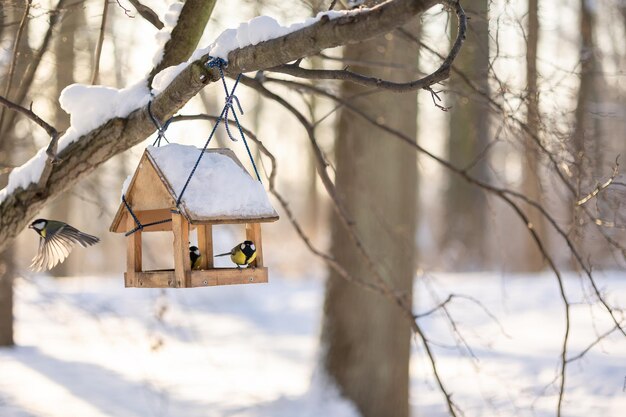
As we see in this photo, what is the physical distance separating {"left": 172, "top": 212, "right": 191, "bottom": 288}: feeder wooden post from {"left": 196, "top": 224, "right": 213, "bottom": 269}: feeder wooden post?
246mm

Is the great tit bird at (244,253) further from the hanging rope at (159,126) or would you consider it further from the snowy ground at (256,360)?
the snowy ground at (256,360)

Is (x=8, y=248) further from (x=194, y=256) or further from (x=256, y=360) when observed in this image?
(x=194, y=256)

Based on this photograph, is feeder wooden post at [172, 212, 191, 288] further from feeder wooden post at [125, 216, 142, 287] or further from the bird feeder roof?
feeder wooden post at [125, 216, 142, 287]

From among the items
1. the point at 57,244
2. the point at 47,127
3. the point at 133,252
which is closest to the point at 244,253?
the point at 133,252

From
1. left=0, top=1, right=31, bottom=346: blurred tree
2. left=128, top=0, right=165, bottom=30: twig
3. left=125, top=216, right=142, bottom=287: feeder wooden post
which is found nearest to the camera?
left=125, top=216, right=142, bottom=287: feeder wooden post

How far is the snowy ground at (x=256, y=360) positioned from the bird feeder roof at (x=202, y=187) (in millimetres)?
2504

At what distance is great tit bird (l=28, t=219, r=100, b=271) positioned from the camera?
3819 millimetres

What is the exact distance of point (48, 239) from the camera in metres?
3.84

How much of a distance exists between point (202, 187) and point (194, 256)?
36 cm

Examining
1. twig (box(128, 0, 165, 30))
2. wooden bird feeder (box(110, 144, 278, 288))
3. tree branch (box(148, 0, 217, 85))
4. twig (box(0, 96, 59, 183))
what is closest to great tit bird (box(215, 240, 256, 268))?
wooden bird feeder (box(110, 144, 278, 288))

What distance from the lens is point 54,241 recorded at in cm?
385

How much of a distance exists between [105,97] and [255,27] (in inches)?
45.8

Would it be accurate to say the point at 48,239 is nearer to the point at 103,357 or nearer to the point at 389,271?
the point at 389,271

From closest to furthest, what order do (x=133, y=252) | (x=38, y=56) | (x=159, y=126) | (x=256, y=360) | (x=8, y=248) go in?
(x=159, y=126)
(x=133, y=252)
(x=38, y=56)
(x=8, y=248)
(x=256, y=360)
